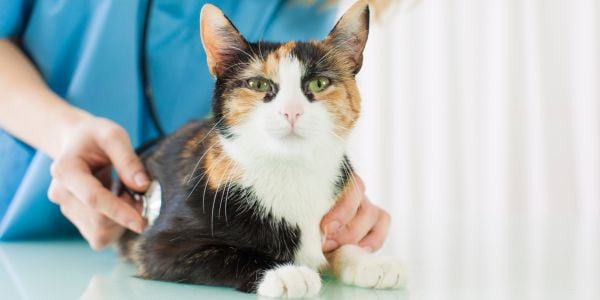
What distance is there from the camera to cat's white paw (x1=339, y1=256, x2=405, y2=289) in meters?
0.83

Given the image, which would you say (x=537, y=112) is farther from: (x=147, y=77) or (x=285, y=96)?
(x=285, y=96)

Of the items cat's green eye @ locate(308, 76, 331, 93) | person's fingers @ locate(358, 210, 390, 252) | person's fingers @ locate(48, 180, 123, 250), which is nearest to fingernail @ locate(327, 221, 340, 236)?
person's fingers @ locate(358, 210, 390, 252)

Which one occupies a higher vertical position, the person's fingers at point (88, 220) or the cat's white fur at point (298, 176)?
the cat's white fur at point (298, 176)

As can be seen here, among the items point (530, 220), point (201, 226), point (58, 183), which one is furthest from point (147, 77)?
point (530, 220)

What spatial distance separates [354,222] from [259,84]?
31 centimetres

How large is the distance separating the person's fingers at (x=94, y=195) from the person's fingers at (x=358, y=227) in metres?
0.28

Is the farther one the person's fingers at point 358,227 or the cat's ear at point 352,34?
the person's fingers at point 358,227

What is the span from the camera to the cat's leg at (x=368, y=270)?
2.72 feet

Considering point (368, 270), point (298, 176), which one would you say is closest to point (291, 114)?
point (298, 176)

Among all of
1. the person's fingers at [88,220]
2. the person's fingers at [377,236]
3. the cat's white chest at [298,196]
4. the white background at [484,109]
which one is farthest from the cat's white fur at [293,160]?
the white background at [484,109]

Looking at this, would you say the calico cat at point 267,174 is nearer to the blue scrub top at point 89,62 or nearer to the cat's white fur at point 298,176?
the cat's white fur at point 298,176

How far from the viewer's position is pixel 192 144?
97 cm

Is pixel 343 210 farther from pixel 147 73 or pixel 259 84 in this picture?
pixel 147 73

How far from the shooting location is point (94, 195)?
0.99 metres
